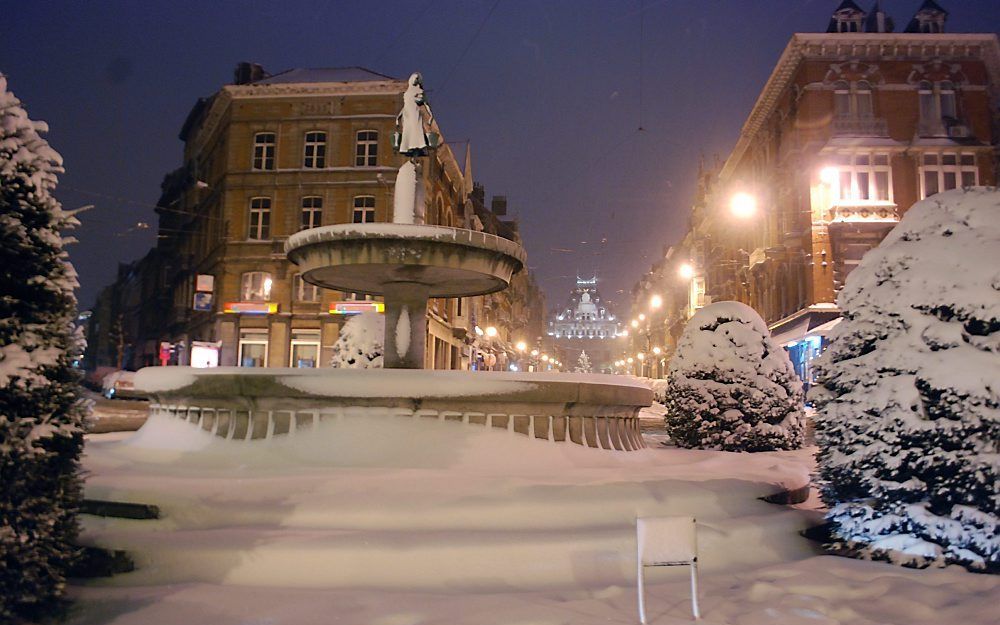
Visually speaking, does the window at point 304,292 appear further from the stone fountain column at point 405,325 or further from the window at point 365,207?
the stone fountain column at point 405,325

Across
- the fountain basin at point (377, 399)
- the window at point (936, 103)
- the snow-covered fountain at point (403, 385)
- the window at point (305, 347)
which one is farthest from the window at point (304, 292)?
the fountain basin at point (377, 399)

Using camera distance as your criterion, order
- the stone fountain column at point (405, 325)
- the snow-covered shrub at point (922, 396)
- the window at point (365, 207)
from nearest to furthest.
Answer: the snow-covered shrub at point (922, 396) < the stone fountain column at point (405, 325) < the window at point (365, 207)

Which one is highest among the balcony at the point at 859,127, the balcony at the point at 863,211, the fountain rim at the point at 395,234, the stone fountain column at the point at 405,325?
the balcony at the point at 859,127

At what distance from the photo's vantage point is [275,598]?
181 inches

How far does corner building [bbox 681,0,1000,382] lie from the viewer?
1293 inches

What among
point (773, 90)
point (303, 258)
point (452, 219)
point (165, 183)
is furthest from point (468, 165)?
point (303, 258)

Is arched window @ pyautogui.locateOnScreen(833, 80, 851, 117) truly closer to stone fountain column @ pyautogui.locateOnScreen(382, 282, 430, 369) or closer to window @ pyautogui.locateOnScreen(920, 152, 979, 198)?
window @ pyautogui.locateOnScreen(920, 152, 979, 198)

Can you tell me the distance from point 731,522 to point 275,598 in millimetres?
3726

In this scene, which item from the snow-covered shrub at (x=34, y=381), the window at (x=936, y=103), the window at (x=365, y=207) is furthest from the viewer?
the window at (x=365, y=207)

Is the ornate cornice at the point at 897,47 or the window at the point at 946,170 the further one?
the ornate cornice at the point at 897,47

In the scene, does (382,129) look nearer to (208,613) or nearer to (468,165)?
(468,165)

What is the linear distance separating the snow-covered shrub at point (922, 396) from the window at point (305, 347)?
33660 mm

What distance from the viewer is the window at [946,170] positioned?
32719mm

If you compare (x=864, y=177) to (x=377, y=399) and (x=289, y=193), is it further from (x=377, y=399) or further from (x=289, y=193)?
(x=377, y=399)
